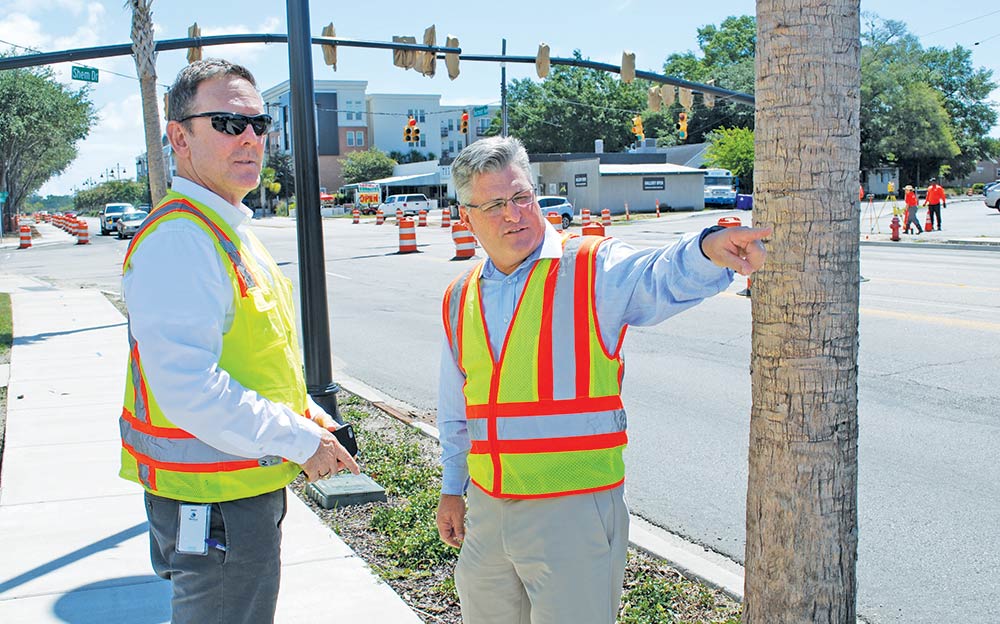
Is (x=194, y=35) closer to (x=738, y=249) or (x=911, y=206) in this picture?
(x=738, y=249)

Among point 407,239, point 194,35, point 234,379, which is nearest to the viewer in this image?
point 234,379

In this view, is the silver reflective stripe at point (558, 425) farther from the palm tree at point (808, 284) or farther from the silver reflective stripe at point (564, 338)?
the palm tree at point (808, 284)

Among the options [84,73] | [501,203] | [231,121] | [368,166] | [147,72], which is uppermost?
[368,166]

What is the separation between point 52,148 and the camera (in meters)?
61.1

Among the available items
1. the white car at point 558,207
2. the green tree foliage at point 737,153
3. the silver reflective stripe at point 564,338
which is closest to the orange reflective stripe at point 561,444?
the silver reflective stripe at point 564,338

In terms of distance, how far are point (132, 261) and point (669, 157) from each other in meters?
78.4

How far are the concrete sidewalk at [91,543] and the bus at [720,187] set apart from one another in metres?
51.8

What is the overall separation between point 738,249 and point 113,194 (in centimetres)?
15032

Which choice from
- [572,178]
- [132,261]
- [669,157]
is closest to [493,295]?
[132,261]

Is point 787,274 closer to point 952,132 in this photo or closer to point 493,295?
point 493,295

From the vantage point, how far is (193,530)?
7.79ft

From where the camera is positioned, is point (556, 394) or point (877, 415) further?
point (877, 415)

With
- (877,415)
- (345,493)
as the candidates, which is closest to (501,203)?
(345,493)

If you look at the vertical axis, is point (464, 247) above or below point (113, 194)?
below
